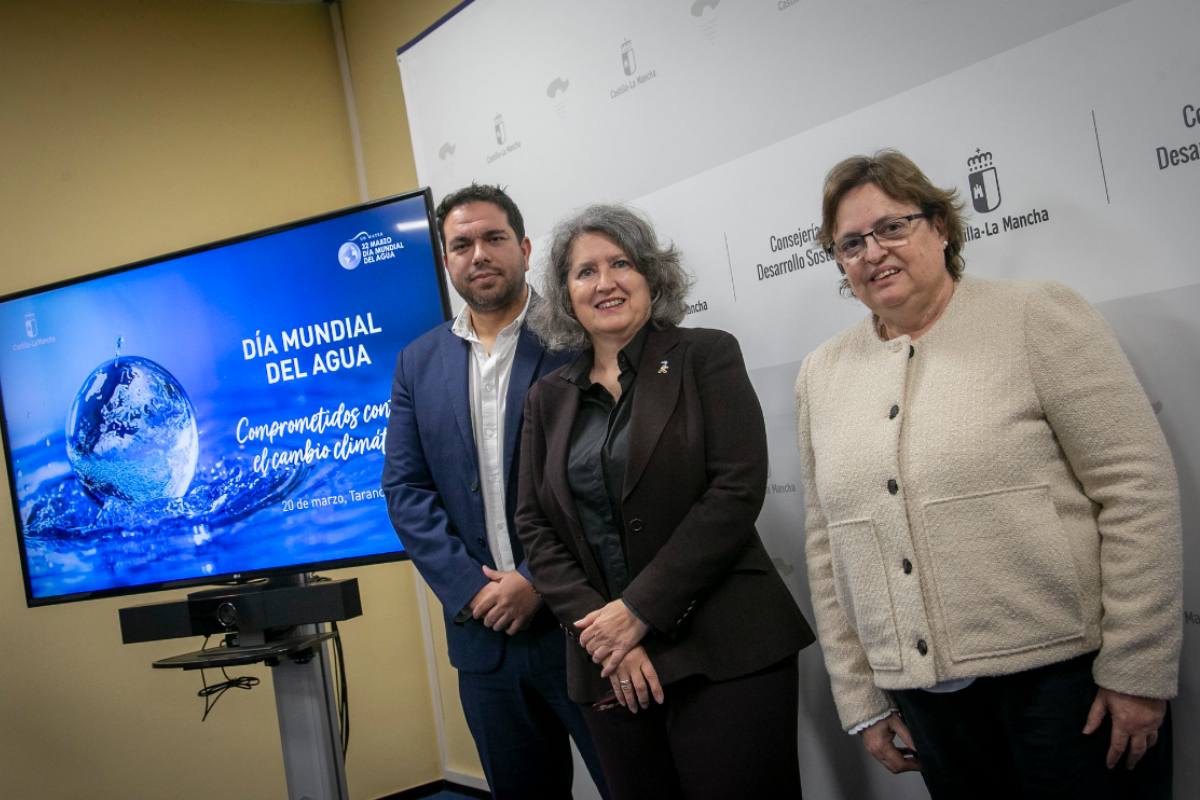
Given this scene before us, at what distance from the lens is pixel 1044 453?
1497 mm

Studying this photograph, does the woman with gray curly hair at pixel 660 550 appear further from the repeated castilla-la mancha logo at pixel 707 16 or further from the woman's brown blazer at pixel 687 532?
the repeated castilla-la mancha logo at pixel 707 16

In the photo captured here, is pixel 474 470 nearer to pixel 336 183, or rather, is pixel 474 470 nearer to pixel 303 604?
pixel 303 604

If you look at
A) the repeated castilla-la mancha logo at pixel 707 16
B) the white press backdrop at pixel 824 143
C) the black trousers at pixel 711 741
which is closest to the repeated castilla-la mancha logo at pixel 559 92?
the white press backdrop at pixel 824 143

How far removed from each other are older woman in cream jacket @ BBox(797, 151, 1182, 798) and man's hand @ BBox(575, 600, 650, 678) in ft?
1.25

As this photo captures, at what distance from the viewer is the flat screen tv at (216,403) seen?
2.71 meters

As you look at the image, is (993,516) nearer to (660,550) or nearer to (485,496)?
(660,550)

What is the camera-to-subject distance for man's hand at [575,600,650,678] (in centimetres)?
174

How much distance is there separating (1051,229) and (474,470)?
1308 mm

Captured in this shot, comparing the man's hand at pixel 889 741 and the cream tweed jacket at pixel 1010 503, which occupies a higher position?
the cream tweed jacket at pixel 1010 503

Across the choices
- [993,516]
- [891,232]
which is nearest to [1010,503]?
[993,516]

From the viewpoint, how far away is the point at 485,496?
89.4 inches

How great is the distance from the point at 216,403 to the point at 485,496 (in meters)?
1.05

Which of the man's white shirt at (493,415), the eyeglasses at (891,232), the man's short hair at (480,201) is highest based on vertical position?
the man's short hair at (480,201)

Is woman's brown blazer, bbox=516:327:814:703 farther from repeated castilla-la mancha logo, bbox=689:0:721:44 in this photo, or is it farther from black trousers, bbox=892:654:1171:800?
repeated castilla-la mancha logo, bbox=689:0:721:44
